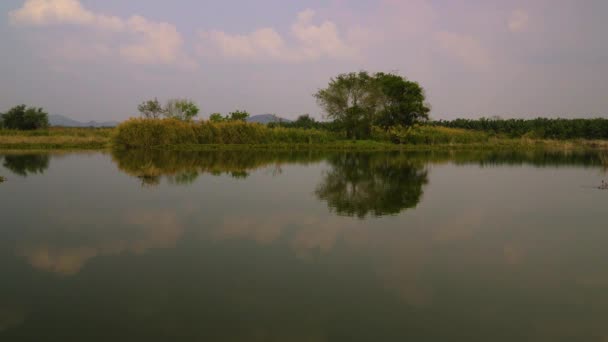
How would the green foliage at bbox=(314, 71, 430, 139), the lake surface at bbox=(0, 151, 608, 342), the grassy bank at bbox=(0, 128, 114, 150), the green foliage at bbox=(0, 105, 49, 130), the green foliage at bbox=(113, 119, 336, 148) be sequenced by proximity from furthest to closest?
the green foliage at bbox=(0, 105, 49, 130) → the green foliage at bbox=(314, 71, 430, 139) → the grassy bank at bbox=(0, 128, 114, 150) → the green foliage at bbox=(113, 119, 336, 148) → the lake surface at bbox=(0, 151, 608, 342)

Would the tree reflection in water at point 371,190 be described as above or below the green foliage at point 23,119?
below

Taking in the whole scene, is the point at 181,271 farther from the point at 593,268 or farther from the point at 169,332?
the point at 593,268

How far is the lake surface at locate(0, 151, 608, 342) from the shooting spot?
5152mm

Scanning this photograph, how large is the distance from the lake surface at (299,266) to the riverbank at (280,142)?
82.5 ft

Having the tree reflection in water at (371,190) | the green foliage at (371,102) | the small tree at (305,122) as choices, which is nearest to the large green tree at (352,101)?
the green foliage at (371,102)

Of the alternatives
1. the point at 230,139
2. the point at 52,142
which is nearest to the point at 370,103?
the point at 230,139

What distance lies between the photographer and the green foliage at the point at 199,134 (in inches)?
1534

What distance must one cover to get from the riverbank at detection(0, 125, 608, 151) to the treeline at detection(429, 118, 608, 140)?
6.35 meters

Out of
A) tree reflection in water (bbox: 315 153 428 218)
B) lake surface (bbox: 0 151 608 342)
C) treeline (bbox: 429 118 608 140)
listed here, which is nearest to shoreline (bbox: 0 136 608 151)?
treeline (bbox: 429 118 608 140)

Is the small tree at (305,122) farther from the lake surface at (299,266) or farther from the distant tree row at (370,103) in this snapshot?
the lake surface at (299,266)

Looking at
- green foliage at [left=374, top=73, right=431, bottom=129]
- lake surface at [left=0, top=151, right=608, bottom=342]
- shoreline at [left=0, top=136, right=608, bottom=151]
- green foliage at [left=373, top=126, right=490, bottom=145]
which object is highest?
green foliage at [left=374, top=73, right=431, bottom=129]

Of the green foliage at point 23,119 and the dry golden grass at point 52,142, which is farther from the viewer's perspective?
the green foliage at point 23,119

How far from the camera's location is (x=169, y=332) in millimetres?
4934

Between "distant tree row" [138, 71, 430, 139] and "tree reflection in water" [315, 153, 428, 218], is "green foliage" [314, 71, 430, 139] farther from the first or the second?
"tree reflection in water" [315, 153, 428, 218]
